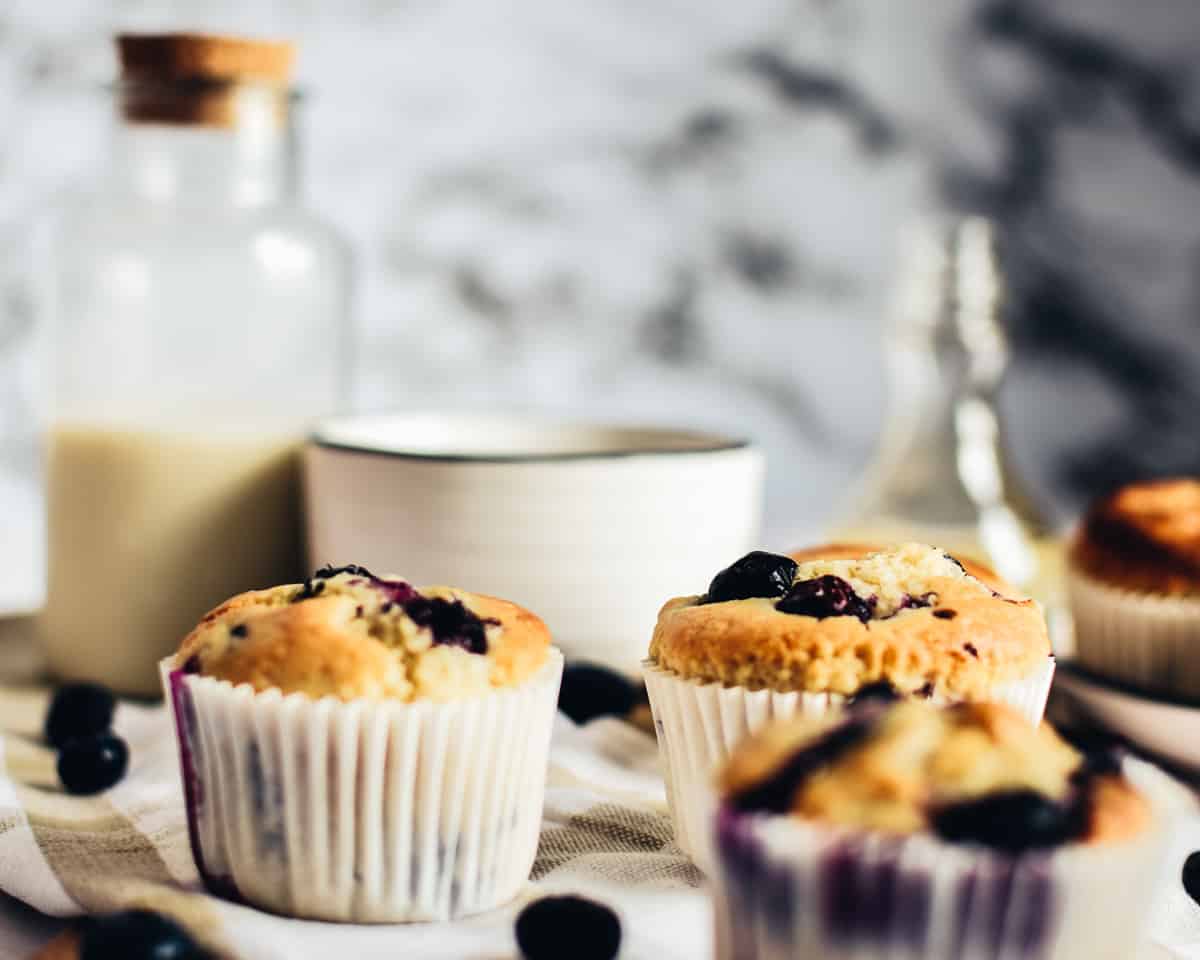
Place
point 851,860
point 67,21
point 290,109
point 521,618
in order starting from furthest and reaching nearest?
1. point 67,21
2. point 290,109
3. point 521,618
4. point 851,860

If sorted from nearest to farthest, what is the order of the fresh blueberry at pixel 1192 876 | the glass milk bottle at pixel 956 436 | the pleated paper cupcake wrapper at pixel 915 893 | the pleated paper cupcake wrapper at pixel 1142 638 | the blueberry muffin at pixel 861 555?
the pleated paper cupcake wrapper at pixel 915 893
the fresh blueberry at pixel 1192 876
the blueberry muffin at pixel 861 555
the pleated paper cupcake wrapper at pixel 1142 638
the glass milk bottle at pixel 956 436

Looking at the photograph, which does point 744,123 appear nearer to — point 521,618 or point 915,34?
point 915,34

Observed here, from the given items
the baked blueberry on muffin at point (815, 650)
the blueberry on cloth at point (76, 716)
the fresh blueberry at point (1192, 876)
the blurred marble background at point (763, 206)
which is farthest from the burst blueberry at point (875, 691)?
the blurred marble background at point (763, 206)

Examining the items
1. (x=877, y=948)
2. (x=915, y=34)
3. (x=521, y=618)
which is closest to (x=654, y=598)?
(x=521, y=618)

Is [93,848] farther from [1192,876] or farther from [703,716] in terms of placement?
[1192,876]

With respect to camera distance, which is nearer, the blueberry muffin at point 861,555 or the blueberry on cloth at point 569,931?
the blueberry on cloth at point 569,931

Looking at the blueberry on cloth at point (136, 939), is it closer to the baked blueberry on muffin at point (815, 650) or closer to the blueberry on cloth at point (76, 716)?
the baked blueberry on muffin at point (815, 650)
